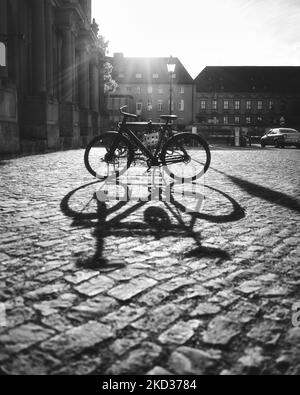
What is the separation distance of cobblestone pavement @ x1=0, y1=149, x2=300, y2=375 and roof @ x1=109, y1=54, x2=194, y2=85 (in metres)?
75.2

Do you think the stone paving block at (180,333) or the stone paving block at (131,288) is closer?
the stone paving block at (180,333)

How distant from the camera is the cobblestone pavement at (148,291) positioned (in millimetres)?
1685

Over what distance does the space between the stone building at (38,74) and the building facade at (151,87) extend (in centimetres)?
5387

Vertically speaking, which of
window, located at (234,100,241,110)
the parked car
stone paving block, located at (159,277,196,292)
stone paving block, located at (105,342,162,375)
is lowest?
stone paving block, located at (105,342,162,375)

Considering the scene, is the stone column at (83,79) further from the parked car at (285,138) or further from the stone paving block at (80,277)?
the stone paving block at (80,277)

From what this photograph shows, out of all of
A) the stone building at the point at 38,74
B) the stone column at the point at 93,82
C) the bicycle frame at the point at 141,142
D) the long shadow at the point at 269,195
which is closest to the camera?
the long shadow at the point at 269,195

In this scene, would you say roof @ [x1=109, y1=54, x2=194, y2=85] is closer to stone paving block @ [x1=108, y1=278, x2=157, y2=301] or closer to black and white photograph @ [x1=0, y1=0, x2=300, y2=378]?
black and white photograph @ [x1=0, y1=0, x2=300, y2=378]

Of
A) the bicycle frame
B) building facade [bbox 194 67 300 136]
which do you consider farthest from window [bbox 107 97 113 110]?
→ the bicycle frame

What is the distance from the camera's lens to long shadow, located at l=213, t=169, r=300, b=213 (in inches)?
201

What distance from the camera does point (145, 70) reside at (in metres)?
78.5

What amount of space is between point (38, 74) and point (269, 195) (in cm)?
1316

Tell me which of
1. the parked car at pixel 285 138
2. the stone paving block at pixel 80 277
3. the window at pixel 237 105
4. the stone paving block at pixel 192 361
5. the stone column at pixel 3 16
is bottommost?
the stone paving block at pixel 192 361

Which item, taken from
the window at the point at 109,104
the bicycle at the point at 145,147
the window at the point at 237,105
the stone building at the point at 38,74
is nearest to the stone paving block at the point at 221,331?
the bicycle at the point at 145,147

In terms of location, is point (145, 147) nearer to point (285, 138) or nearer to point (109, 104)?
point (285, 138)
